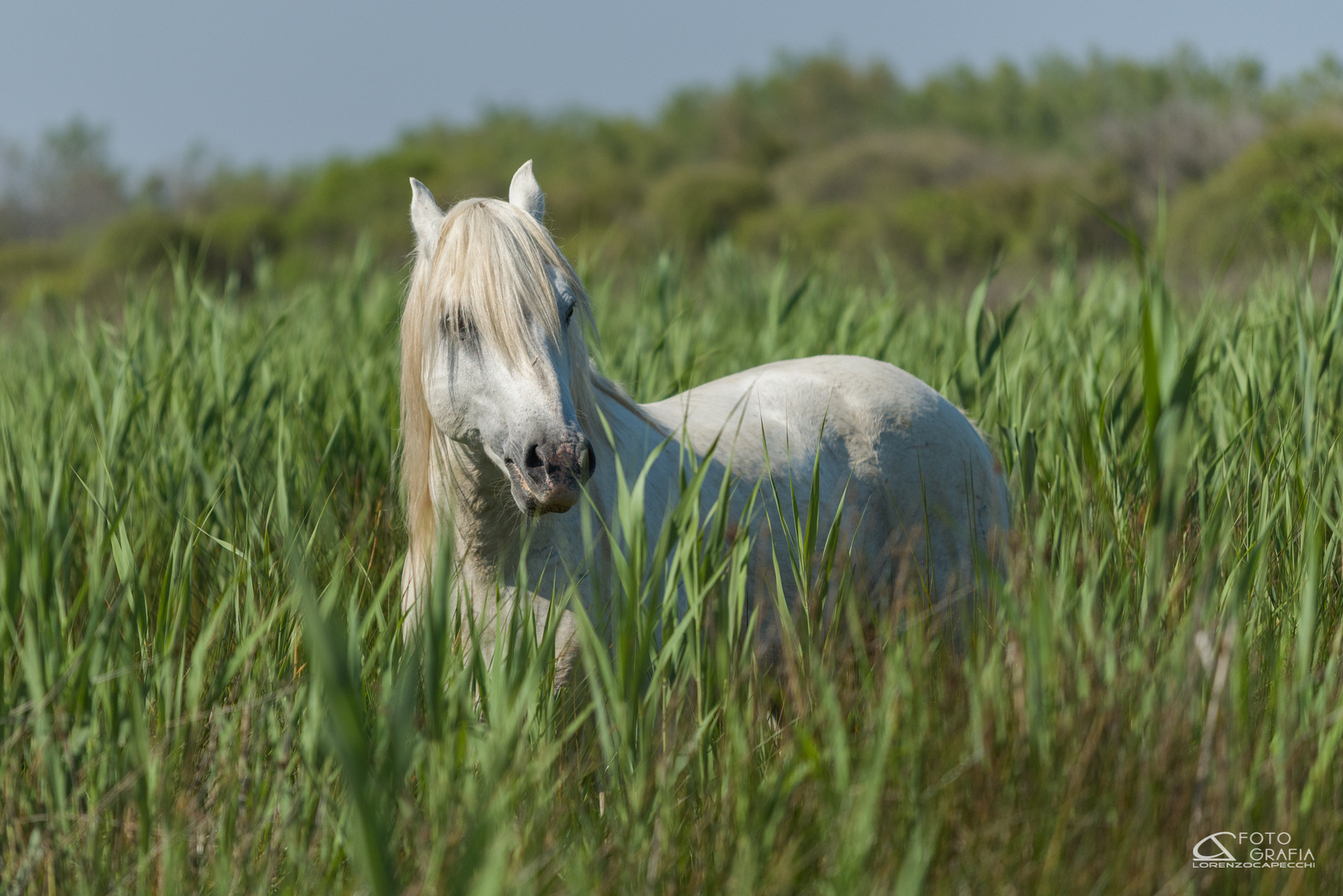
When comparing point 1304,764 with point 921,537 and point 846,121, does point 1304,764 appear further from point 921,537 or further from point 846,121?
point 846,121

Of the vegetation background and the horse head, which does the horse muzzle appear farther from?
the vegetation background

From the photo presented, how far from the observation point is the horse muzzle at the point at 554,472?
5.36ft

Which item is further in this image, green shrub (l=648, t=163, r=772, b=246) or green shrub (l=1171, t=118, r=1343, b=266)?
green shrub (l=648, t=163, r=772, b=246)

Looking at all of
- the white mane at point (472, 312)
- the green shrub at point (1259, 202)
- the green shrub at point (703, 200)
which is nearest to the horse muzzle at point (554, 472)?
the white mane at point (472, 312)

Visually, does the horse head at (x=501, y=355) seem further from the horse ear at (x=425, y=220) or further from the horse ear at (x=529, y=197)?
the horse ear at (x=529, y=197)

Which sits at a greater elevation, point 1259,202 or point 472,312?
point 472,312

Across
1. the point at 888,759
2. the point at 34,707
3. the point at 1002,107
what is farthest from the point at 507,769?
the point at 1002,107

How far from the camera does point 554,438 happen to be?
1.65 metres

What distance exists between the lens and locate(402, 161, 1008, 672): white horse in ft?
5.73

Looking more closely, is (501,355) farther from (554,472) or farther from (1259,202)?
(1259,202)

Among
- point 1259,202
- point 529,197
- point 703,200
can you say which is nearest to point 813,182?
point 703,200

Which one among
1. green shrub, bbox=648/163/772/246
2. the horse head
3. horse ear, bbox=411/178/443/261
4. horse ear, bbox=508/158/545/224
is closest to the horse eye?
the horse head

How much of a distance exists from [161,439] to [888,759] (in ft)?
7.24

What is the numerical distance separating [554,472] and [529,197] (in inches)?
32.4
